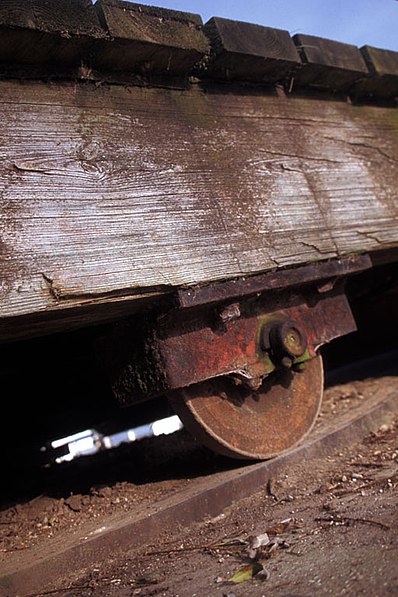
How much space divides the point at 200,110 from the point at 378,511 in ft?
5.92

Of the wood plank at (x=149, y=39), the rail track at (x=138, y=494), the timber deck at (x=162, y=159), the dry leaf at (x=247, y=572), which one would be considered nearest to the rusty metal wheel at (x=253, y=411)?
the rail track at (x=138, y=494)

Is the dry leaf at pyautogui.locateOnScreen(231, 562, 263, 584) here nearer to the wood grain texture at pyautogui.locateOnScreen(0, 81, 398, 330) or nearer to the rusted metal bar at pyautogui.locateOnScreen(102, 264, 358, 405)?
the rusted metal bar at pyautogui.locateOnScreen(102, 264, 358, 405)

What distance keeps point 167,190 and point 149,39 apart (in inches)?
23.4

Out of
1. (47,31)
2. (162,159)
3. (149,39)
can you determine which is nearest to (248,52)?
(149,39)

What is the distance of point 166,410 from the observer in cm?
412

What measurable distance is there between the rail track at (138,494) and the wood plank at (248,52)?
1.78 metres

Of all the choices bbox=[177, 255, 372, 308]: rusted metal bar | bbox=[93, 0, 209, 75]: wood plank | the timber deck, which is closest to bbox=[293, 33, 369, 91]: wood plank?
the timber deck

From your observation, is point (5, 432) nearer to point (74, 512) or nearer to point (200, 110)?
point (74, 512)

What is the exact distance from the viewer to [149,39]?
2.39 m

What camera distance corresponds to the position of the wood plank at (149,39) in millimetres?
2309

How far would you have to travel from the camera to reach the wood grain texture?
2.07 metres

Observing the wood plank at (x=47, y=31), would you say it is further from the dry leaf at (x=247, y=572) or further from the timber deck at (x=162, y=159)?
the dry leaf at (x=247, y=572)

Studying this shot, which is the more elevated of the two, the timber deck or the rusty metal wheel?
the timber deck

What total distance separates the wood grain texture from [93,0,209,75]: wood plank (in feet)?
0.36
